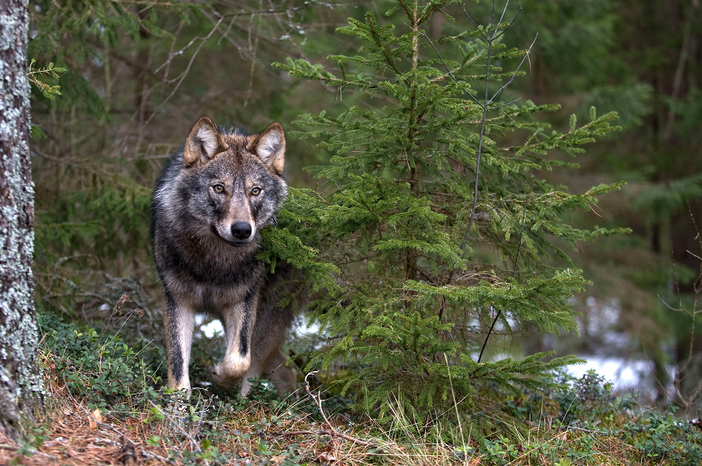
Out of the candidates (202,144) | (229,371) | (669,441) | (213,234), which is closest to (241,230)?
(213,234)

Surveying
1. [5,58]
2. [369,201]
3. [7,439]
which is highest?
[5,58]

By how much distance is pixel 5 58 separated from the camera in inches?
125

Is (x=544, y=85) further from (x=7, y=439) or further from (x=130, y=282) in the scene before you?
(x=7, y=439)

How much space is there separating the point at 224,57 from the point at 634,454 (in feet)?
35.0

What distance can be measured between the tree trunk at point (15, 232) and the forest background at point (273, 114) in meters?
1.49

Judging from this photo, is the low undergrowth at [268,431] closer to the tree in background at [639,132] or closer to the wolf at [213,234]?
the wolf at [213,234]

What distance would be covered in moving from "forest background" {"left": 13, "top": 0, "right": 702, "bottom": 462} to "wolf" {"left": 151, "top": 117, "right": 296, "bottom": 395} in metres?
0.52

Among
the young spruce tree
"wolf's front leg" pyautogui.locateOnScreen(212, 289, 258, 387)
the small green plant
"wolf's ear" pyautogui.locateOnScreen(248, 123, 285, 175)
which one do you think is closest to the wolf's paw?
"wolf's front leg" pyautogui.locateOnScreen(212, 289, 258, 387)

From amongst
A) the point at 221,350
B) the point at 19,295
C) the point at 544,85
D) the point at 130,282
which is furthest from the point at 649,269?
the point at 19,295

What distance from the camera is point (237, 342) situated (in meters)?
5.04

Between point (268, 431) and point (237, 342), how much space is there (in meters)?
1.14

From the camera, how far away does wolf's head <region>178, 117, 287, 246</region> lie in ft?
15.0

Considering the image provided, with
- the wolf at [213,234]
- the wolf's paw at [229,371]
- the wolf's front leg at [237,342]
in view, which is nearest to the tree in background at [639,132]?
the wolf at [213,234]

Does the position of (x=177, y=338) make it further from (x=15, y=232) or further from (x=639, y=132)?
(x=639, y=132)
